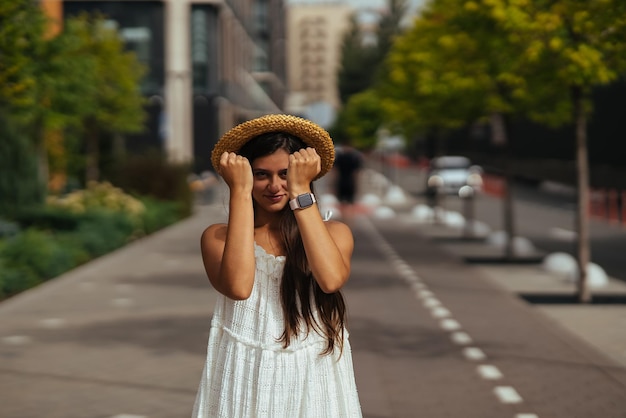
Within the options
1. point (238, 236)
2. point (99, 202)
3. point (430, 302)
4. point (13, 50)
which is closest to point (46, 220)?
point (99, 202)

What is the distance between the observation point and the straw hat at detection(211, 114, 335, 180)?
432 cm

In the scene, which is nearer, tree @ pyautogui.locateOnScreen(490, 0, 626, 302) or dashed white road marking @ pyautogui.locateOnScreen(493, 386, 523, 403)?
dashed white road marking @ pyautogui.locateOnScreen(493, 386, 523, 403)

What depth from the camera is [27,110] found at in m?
22.2

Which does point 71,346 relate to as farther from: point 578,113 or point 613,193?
point 613,193

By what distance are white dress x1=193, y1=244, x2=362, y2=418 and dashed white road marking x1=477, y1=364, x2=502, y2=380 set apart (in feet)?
19.3

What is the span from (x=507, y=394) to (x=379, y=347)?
8.37 ft

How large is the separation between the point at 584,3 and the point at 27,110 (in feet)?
34.3

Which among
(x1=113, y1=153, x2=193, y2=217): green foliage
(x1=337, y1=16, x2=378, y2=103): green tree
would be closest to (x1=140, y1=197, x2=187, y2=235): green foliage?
(x1=113, y1=153, x2=193, y2=217): green foliage

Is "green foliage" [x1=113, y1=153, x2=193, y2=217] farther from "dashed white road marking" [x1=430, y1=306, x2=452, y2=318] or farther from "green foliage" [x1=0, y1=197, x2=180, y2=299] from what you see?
"dashed white road marking" [x1=430, y1=306, x2=452, y2=318]

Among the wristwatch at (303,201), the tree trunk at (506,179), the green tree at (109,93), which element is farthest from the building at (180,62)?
the wristwatch at (303,201)

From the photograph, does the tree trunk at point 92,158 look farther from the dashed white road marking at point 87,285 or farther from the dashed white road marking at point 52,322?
the dashed white road marking at point 52,322

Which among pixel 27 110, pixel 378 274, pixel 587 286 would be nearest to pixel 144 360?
pixel 587 286

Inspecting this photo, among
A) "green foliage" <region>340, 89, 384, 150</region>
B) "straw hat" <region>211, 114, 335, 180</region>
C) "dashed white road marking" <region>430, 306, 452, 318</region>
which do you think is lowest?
"dashed white road marking" <region>430, 306, 452, 318</region>

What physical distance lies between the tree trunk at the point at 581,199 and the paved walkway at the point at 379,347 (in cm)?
45
